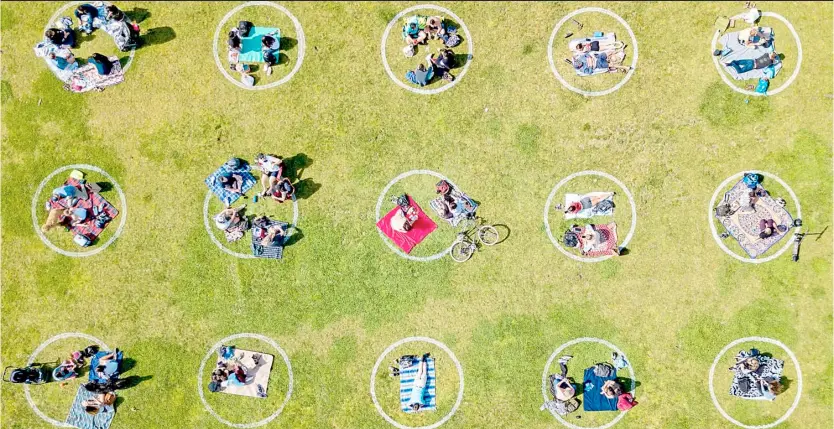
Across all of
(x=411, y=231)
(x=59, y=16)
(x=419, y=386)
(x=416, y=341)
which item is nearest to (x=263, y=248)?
(x=411, y=231)

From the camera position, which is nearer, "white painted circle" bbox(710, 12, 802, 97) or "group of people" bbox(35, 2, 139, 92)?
"white painted circle" bbox(710, 12, 802, 97)

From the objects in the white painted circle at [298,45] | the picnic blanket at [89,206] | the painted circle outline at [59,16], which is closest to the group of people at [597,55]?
the white painted circle at [298,45]

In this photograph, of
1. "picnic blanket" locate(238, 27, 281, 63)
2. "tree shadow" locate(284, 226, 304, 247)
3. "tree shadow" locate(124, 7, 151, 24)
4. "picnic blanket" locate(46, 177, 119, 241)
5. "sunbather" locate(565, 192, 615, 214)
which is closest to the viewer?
"sunbather" locate(565, 192, 615, 214)

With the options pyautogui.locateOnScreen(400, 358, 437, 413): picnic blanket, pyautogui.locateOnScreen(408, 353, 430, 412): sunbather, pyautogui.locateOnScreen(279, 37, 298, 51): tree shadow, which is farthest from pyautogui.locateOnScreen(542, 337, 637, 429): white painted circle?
pyautogui.locateOnScreen(279, 37, 298, 51): tree shadow

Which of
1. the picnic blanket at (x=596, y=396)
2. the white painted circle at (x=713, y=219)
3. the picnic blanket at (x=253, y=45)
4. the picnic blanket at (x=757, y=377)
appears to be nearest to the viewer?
the picnic blanket at (x=757, y=377)

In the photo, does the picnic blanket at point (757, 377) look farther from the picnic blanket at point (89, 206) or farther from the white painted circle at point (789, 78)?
A: the picnic blanket at point (89, 206)

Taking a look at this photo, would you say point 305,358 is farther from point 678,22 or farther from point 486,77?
point 678,22

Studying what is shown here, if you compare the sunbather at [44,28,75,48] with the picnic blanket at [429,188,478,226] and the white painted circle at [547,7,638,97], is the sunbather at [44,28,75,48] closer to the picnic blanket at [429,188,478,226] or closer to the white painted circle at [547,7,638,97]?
the picnic blanket at [429,188,478,226]
